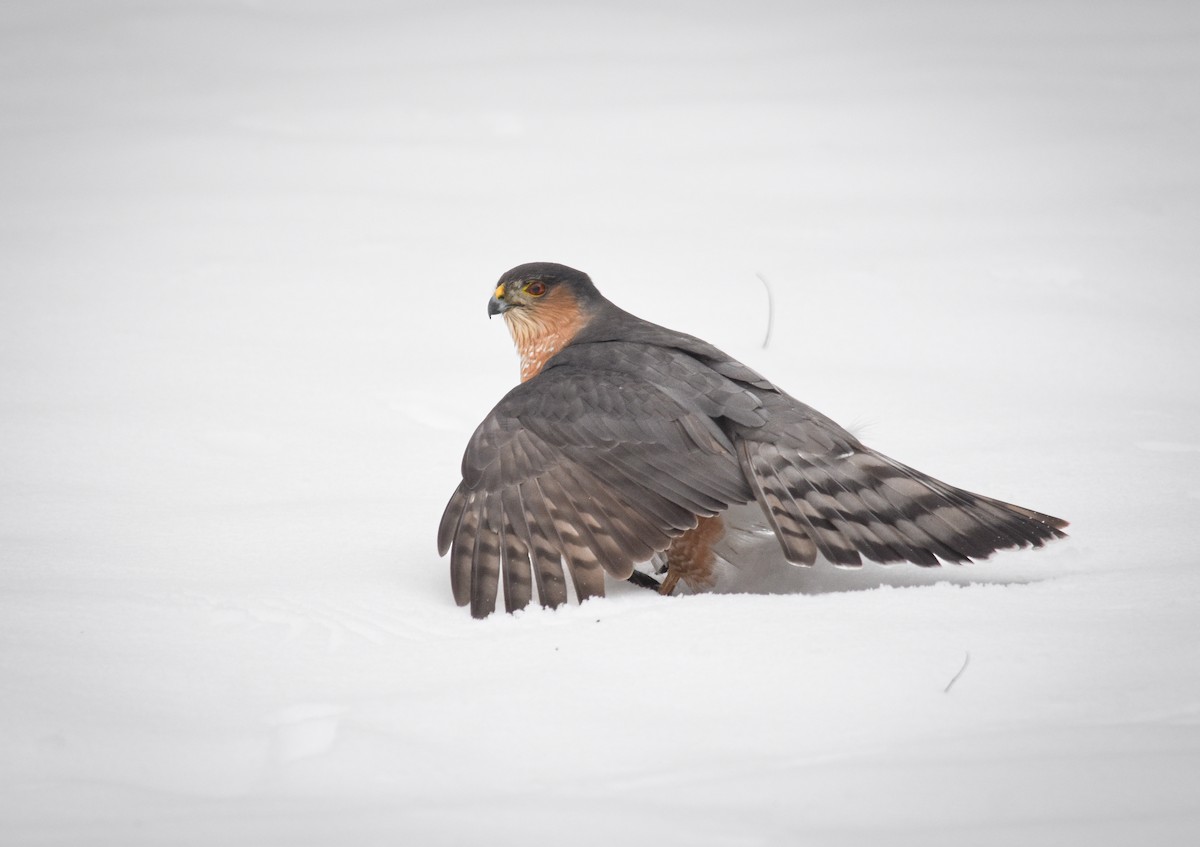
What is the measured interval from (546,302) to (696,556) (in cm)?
151

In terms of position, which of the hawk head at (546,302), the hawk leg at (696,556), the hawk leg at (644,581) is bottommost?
the hawk leg at (644,581)

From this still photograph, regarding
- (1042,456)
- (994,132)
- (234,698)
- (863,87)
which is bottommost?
(234,698)

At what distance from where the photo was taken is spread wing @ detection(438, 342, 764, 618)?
150 inches

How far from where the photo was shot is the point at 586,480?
13.1 feet

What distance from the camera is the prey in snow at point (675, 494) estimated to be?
3.76m

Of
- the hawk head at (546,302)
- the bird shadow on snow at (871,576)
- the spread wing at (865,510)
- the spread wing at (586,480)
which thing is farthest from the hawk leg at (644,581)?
the hawk head at (546,302)

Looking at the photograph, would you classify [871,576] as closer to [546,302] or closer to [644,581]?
[644,581]

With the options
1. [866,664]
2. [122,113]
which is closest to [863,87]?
[122,113]

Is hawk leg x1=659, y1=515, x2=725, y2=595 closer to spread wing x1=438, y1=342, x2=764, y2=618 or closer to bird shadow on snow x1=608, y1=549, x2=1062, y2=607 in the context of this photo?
bird shadow on snow x1=608, y1=549, x2=1062, y2=607

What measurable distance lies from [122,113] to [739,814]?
8.96 meters

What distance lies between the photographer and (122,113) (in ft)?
32.2

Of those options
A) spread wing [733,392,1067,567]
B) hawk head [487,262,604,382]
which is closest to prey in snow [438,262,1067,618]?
spread wing [733,392,1067,567]

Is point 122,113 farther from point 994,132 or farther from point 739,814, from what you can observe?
point 739,814

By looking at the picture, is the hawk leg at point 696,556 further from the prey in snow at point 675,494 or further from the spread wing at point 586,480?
the spread wing at point 586,480
